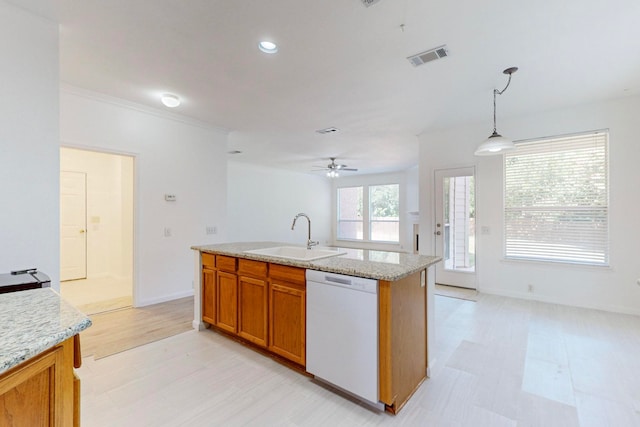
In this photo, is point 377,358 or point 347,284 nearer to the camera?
point 377,358

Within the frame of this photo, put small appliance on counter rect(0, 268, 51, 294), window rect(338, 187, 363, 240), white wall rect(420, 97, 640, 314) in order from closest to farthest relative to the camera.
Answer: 1. small appliance on counter rect(0, 268, 51, 294)
2. white wall rect(420, 97, 640, 314)
3. window rect(338, 187, 363, 240)

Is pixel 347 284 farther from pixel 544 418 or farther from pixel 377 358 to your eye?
pixel 544 418

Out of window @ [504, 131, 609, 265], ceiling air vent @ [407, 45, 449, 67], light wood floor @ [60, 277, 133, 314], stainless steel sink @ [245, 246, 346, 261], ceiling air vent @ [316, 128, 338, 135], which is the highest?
ceiling air vent @ [407, 45, 449, 67]

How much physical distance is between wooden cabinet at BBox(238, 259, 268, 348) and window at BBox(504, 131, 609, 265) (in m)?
3.80

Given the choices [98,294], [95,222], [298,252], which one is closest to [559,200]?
[298,252]

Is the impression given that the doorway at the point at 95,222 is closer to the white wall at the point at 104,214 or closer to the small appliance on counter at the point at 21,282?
the white wall at the point at 104,214

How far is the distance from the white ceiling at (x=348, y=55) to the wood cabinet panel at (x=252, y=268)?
1.86 m

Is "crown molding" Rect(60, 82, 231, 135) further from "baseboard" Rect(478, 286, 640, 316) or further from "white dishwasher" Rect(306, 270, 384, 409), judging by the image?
"baseboard" Rect(478, 286, 640, 316)

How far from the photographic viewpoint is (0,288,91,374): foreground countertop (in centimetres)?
71

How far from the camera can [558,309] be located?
3.72 metres

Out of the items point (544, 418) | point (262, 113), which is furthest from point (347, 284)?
point (262, 113)

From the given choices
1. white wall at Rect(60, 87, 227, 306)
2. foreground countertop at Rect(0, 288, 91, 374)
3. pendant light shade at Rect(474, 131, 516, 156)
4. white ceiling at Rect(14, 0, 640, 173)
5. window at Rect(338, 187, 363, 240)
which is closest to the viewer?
foreground countertop at Rect(0, 288, 91, 374)

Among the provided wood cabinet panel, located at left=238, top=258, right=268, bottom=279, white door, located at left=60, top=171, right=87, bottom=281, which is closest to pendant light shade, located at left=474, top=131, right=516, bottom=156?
wood cabinet panel, located at left=238, top=258, right=268, bottom=279

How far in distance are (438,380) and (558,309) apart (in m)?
2.68
